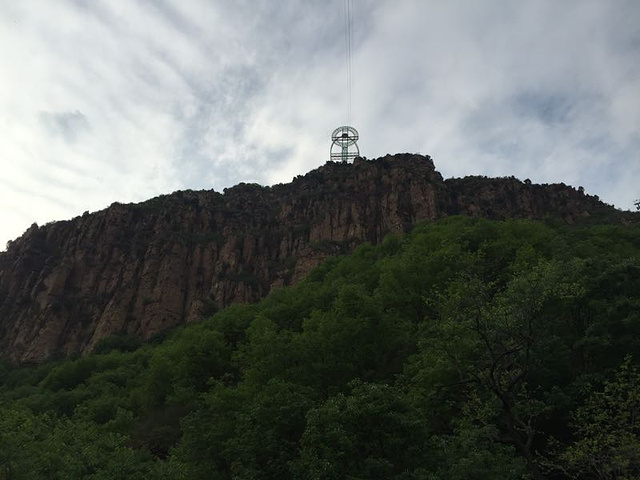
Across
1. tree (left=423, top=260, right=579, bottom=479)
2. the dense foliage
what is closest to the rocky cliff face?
the dense foliage

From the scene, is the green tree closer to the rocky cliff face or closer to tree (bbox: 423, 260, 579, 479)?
tree (bbox: 423, 260, 579, 479)

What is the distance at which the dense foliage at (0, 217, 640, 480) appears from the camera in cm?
1642

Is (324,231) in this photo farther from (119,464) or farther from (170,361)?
(119,464)

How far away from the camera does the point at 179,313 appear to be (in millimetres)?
101500

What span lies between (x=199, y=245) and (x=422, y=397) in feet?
334

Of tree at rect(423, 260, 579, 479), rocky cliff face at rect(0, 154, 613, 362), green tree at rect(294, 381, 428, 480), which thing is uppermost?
rocky cliff face at rect(0, 154, 613, 362)

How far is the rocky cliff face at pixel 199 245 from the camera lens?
101250 mm

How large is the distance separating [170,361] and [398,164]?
294 ft

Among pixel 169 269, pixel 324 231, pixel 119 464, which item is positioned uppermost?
pixel 324 231

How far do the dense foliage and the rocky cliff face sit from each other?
66.3 m

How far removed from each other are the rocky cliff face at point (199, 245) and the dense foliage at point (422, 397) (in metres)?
66.3

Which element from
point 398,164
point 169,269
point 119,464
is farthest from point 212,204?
point 119,464

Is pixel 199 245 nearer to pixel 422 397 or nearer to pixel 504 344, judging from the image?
pixel 422 397

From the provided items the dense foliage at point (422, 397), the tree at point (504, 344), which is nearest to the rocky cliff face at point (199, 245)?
the dense foliage at point (422, 397)
